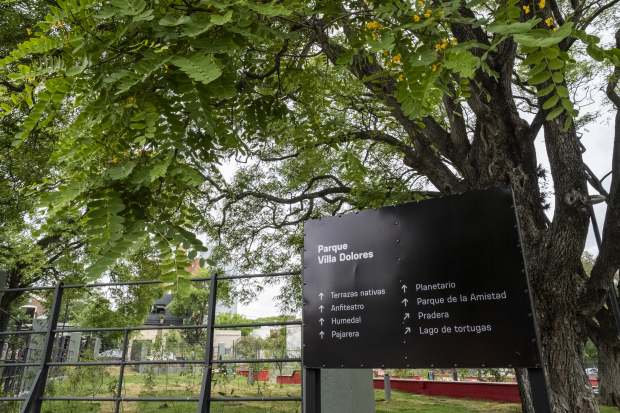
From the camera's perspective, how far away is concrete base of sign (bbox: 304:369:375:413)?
468 cm

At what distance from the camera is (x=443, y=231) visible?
2797 mm

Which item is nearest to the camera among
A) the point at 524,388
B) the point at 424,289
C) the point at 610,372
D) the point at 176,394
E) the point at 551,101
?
the point at 551,101

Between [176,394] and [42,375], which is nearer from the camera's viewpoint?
[42,375]

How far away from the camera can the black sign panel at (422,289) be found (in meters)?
2.45

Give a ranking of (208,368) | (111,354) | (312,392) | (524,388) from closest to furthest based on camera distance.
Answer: (312,392), (208,368), (524,388), (111,354)

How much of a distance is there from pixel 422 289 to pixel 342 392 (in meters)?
2.67

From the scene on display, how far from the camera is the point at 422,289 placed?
2758mm

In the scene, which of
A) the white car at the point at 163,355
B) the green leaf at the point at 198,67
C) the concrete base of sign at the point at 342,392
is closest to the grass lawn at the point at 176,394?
the white car at the point at 163,355

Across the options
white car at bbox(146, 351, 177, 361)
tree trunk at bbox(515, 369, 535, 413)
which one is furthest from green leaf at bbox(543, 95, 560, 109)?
white car at bbox(146, 351, 177, 361)

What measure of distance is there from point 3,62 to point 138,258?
30.2 ft

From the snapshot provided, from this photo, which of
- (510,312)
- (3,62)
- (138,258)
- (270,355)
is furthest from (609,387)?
(3,62)

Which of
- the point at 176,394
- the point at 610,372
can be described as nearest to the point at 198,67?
the point at 176,394

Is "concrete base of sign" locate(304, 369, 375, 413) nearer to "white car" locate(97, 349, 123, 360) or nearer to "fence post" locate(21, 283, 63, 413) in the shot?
"fence post" locate(21, 283, 63, 413)

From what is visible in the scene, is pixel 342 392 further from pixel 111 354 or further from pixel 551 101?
pixel 111 354
